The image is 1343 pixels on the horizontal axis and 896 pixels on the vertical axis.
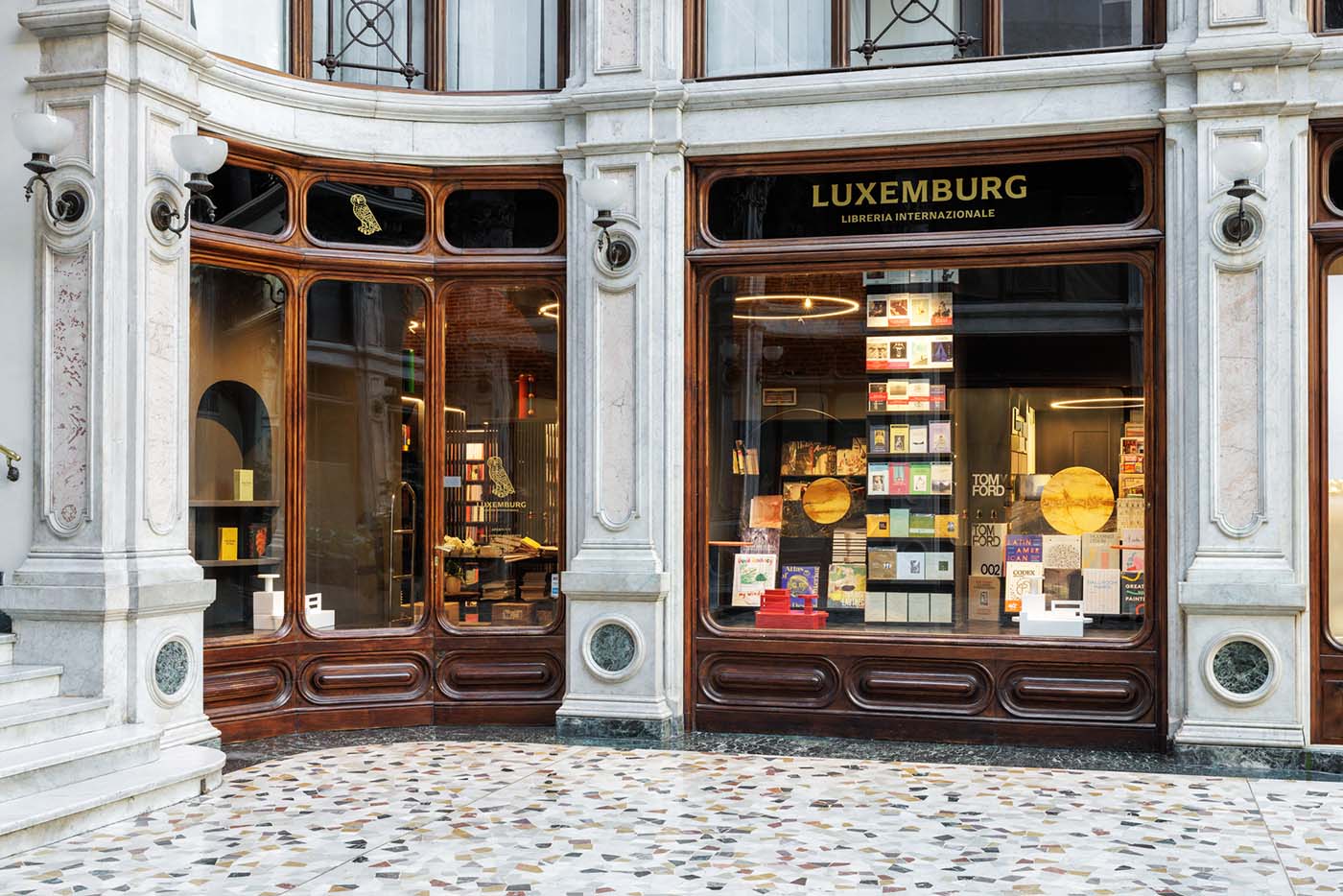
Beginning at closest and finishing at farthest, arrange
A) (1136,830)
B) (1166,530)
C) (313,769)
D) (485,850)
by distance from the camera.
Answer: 1. (485,850)
2. (1136,830)
3. (313,769)
4. (1166,530)

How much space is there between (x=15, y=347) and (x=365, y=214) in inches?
98.0

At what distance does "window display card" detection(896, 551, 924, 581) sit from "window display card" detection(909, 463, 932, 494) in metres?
0.39

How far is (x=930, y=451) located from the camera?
876 cm

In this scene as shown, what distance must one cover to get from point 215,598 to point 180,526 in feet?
2.92

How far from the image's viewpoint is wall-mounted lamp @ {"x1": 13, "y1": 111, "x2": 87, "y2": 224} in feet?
23.0

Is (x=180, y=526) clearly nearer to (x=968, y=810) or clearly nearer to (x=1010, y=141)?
(x=968, y=810)

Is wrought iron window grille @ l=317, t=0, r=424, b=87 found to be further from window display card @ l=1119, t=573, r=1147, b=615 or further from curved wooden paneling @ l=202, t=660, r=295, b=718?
window display card @ l=1119, t=573, r=1147, b=615

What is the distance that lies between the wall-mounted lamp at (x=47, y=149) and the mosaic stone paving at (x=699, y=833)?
3161 millimetres

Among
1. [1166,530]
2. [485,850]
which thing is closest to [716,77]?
[1166,530]

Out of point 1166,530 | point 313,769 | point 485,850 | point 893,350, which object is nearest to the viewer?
point 485,850

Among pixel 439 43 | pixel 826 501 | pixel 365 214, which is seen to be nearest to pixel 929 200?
pixel 826 501

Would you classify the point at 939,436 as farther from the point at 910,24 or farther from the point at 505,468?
the point at 505,468

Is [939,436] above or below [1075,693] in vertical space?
above

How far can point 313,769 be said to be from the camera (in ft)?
25.1
